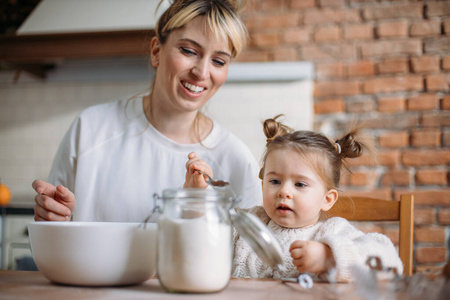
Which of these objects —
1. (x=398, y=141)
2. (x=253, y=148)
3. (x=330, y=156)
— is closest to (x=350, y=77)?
(x=398, y=141)

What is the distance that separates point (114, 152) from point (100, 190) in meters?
0.13

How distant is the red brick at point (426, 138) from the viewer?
A: 229cm

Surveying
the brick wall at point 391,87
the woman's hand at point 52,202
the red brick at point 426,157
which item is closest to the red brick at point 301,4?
the brick wall at point 391,87

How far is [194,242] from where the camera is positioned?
0.59m

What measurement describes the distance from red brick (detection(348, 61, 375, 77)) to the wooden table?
1.88m

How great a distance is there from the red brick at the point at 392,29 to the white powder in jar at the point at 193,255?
6.96 feet

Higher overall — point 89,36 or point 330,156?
point 89,36

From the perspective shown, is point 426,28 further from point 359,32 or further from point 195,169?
point 195,169

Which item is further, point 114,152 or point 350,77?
point 350,77

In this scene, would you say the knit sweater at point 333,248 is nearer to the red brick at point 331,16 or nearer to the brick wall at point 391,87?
the brick wall at point 391,87

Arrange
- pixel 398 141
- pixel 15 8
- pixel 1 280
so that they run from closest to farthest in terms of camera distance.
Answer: pixel 1 280 → pixel 398 141 → pixel 15 8

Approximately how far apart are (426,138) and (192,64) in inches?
59.2

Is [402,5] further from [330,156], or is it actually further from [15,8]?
[15,8]

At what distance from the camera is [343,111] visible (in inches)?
95.7
